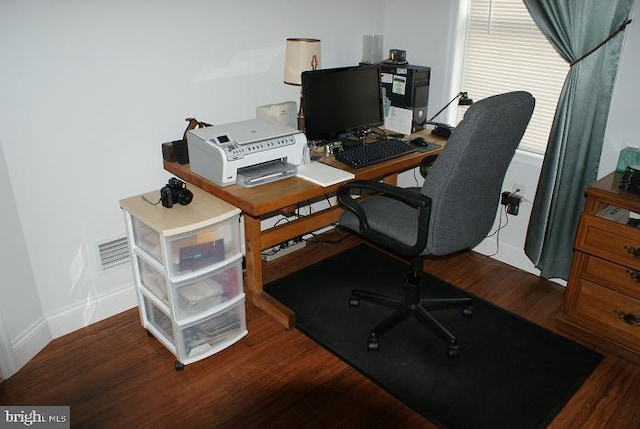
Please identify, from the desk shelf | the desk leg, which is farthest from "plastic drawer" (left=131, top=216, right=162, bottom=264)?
the desk leg

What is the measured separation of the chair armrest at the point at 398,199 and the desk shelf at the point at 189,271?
495 millimetres

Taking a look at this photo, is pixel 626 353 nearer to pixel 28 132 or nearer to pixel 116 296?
pixel 116 296

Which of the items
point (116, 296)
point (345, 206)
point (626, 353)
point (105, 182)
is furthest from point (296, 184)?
point (626, 353)

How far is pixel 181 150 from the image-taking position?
2.56 meters

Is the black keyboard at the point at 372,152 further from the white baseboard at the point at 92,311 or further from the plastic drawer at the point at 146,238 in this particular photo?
the white baseboard at the point at 92,311

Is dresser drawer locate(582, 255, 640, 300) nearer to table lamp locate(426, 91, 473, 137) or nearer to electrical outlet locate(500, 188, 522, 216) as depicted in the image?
electrical outlet locate(500, 188, 522, 216)

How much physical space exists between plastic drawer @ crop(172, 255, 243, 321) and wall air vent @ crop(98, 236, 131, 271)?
0.49 metres

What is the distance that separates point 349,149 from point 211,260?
94 cm

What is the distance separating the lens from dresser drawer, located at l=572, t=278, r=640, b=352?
2342mm

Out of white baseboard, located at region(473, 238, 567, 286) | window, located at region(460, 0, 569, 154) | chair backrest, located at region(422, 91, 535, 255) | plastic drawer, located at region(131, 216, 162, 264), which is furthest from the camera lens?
white baseboard, located at region(473, 238, 567, 286)

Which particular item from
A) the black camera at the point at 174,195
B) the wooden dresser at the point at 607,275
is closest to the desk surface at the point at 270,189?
the black camera at the point at 174,195

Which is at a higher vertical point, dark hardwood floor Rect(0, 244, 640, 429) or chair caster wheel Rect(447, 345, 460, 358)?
chair caster wheel Rect(447, 345, 460, 358)

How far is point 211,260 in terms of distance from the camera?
7.45 ft

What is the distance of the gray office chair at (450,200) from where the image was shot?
6.45ft
